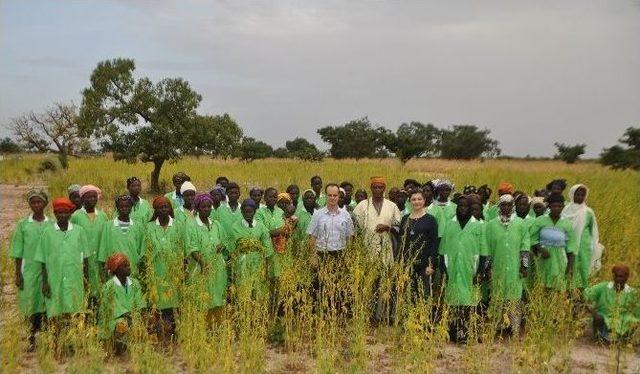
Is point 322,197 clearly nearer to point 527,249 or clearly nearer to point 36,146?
point 527,249

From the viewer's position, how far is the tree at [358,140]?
40562 mm

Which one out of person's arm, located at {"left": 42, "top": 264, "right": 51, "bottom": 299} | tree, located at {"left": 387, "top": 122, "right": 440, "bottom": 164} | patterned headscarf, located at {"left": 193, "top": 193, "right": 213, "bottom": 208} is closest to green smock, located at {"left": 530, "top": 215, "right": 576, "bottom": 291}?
patterned headscarf, located at {"left": 193, "top": 193, "right": 213, "bottom": 208}

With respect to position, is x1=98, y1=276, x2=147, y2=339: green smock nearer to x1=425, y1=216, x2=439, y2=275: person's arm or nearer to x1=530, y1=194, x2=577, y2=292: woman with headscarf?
x1=425, y1=216, x2=439, y2=275: person's arm

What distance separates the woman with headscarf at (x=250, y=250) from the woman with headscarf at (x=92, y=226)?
1257mm

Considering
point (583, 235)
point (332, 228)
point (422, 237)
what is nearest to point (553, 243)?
point (583, 235)

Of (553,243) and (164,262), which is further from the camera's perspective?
(553,243)

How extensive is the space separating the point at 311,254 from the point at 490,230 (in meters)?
1.84

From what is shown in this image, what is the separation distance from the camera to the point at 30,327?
201 inches

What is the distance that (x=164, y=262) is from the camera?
17.0 ft

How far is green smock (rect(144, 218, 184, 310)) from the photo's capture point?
4660mm

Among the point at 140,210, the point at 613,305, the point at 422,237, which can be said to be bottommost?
the point at 613,305

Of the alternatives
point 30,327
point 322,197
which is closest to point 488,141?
point 322,197

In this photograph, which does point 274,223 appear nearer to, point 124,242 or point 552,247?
point 124,242

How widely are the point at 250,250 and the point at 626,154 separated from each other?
17.0m
